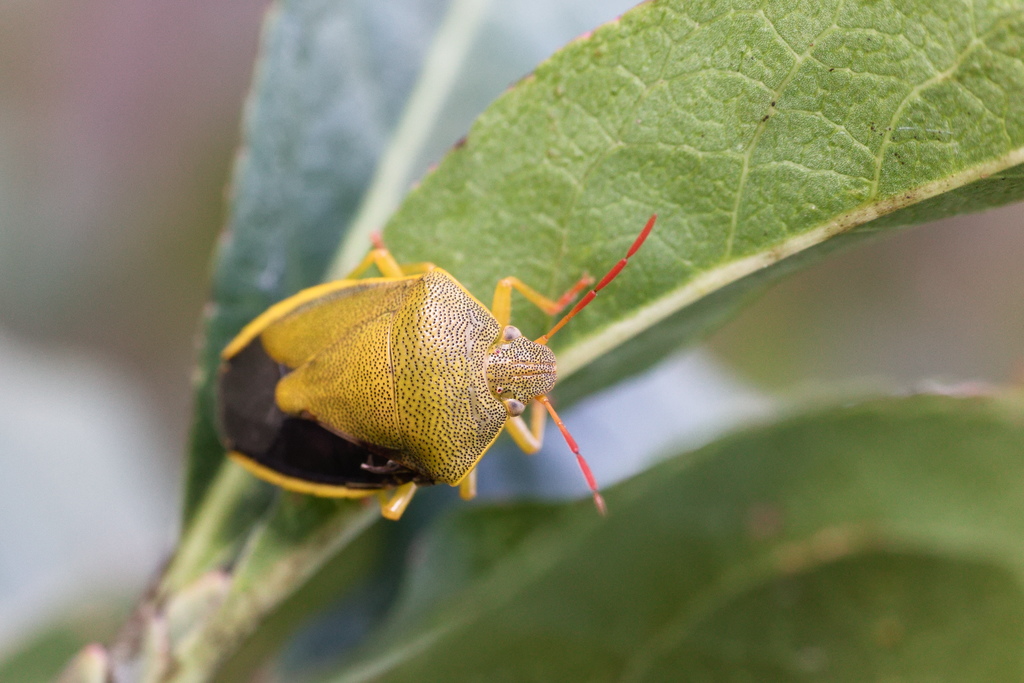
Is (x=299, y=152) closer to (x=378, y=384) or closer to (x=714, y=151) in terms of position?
(x=378, y=384)

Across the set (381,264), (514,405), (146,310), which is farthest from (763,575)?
(146,310)

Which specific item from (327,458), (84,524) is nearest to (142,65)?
(84,524)

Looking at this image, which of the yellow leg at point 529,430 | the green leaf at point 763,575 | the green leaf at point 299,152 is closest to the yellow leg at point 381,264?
the green leaf at point 299,152

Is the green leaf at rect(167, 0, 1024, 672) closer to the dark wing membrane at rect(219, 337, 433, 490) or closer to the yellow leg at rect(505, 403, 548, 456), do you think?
the dark wing membrane at rect(219, 337, 433, 490)

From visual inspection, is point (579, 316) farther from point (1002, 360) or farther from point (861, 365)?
point (1002, 360)

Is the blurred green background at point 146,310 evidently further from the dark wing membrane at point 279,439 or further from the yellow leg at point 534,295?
the yellow leg at point 534,295

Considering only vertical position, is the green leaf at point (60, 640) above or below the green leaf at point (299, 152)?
below

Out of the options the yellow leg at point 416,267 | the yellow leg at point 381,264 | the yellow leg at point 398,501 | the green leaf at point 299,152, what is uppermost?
the green leaf at point 299,152
